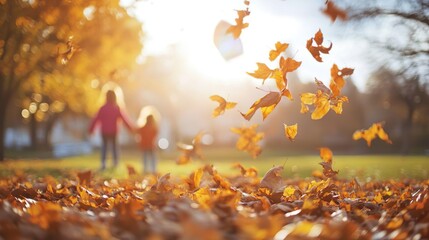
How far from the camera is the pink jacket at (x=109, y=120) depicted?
38.7 ft

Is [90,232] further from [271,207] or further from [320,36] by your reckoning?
[320,36]

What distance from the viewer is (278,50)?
3.40 m

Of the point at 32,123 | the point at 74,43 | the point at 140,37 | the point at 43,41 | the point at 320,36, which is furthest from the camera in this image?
the point at 32,123

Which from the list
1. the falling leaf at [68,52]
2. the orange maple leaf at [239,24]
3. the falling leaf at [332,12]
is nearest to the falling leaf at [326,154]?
the falling leaf at [332,12]

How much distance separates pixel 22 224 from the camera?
218cm

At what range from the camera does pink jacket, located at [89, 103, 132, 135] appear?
464 inches

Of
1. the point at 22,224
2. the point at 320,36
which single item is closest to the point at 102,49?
the point at 320,36

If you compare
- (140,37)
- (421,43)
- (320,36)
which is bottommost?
(320,36)

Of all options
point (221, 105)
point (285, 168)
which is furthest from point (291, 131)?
point (285, 168)

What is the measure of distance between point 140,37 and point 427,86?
7874mm

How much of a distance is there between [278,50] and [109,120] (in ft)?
29.4

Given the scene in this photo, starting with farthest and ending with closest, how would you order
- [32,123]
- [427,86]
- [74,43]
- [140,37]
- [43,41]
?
[32,123]
[140,37]
[43,41]
[427,86]
[74,43]

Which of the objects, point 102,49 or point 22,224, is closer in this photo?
point 22,224

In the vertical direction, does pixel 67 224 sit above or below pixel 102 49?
below
